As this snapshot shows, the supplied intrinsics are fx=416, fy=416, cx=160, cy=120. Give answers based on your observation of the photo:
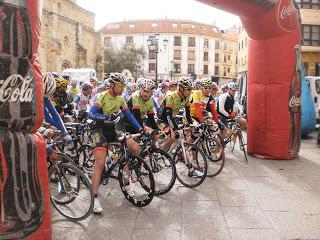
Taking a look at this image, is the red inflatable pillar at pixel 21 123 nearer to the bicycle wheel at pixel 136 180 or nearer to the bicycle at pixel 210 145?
the bicycle wheel at pixel 136 180

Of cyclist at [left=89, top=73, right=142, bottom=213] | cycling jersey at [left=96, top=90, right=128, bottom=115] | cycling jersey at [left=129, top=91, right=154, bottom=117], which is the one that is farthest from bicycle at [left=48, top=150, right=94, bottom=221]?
cycling jersey at [left=129, top=91, right=154, bottom=117]

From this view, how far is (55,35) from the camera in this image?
43.6 m

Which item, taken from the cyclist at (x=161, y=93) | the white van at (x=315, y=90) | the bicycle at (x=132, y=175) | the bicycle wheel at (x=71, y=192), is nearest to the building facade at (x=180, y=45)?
the cyclist at (x=161, y=93)

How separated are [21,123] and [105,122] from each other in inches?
89.3

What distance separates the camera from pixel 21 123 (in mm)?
3697

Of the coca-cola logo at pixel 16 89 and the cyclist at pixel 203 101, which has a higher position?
the coca-cola logo at pixel 16 89

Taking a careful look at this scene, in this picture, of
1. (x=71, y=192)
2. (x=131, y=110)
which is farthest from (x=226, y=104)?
(x=71, y=192)

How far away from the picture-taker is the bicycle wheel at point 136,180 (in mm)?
5844

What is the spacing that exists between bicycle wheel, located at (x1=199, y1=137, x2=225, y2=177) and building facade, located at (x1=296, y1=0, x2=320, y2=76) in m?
30.3

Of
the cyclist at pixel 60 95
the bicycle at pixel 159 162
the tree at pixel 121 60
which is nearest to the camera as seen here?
the bicycle at pixel 159 162

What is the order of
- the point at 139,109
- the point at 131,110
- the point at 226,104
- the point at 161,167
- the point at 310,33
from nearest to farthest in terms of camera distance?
the point at 161,167, the point at 139,109, the point at 131,110, the point at 226,104, the point at 310,33

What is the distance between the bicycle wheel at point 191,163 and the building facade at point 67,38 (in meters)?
33.3

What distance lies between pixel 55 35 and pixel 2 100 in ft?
138

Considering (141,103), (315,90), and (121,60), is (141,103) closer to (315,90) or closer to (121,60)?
(315,90)
